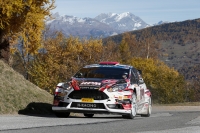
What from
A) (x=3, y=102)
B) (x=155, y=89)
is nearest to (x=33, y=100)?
(x=3, y=102)

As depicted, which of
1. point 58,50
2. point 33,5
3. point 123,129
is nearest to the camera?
point 123,129

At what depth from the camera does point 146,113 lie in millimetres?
16484

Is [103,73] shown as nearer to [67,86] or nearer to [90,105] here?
[67,86]

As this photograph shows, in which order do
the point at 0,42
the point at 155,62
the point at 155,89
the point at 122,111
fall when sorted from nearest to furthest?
the point at 122,111 → the point at 0,42 → the point at 155,89 → the point at 155,62

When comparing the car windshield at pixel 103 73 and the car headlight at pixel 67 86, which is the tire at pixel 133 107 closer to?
the car windshield at pixel 103 73

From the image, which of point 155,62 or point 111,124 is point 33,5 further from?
point 155,62

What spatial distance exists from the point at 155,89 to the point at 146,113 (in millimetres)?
75148

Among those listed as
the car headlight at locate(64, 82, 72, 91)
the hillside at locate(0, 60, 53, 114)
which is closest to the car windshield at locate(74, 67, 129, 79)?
the car headlight at locate(64, 82, 72, 91)

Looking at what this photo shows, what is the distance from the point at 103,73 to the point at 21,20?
765 centimetres

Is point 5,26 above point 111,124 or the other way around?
above

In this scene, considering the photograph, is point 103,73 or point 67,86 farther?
point 103,73

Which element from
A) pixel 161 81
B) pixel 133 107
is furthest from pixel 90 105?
pixel 161 81

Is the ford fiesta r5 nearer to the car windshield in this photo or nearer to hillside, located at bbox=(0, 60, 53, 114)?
the car windshield

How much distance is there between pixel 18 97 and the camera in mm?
16188
